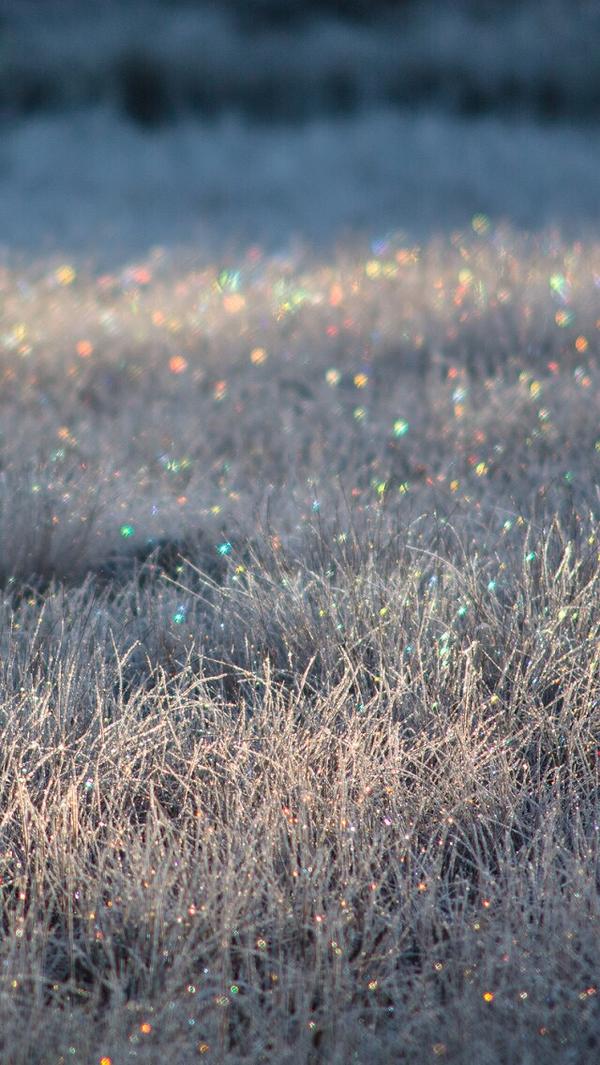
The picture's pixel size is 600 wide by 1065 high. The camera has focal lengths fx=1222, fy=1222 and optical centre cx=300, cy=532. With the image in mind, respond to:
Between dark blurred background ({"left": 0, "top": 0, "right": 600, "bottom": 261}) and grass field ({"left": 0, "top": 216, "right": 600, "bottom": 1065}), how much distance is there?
466 centimetres

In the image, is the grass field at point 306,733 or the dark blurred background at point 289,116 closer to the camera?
the grass field at point 306,733

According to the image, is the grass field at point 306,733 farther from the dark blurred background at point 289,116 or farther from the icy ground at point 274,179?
the dark blurred background at point 289,116

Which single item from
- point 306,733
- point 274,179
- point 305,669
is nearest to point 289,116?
point 274,179

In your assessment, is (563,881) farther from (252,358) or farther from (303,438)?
(252,358)

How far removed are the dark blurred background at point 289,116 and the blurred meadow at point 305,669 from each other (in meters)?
2.93

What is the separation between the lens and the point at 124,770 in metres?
2.45

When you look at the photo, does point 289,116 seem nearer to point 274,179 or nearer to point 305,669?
point 274,179

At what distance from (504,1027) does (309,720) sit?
2.58ft

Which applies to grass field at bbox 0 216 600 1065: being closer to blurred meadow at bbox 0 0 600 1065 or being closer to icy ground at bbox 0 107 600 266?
blurred meadow at bbox 0 0 600 1065

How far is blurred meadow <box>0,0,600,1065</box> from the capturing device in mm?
1997

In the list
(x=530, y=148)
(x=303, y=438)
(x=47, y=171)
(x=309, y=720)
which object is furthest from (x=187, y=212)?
(x=309, y=720)

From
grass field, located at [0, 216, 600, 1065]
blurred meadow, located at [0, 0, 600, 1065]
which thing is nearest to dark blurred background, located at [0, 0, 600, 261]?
blurred meadow, located at [0, 0, 600, 1065]

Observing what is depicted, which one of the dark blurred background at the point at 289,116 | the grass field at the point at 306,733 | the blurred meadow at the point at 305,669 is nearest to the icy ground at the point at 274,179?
the dark blurred background at the point at 289,116

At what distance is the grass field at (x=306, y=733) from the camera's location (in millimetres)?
1965
